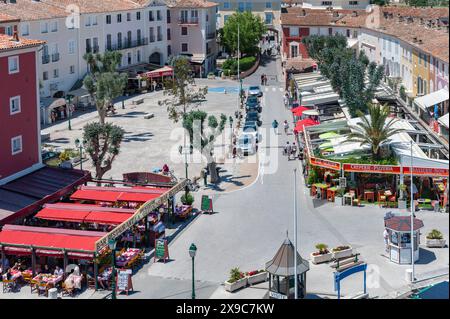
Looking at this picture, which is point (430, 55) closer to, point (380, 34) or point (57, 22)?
point (380, 34)

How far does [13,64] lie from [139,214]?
37.0 feet

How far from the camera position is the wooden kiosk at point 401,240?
31656 millimetres

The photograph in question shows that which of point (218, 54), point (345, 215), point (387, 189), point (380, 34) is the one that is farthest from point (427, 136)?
point (218, 54)

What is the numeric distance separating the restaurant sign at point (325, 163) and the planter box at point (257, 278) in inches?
526

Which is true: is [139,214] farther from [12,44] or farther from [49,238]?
[12,44]

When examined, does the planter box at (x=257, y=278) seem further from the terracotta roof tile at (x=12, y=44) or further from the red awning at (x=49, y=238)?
the terracotta roof tile at (x=12, y=44)

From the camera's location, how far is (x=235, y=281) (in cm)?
2927

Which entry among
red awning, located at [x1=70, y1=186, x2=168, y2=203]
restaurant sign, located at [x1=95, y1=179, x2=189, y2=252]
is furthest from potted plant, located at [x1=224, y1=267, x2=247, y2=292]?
red awning, located at [x1=70, y1=186, x2=168, y2=203]

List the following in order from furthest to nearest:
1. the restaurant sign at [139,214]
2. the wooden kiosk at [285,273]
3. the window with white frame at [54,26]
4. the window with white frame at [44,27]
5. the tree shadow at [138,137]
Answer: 1. the window with white frame at [54,26]
2. the window with white frame at [44,27]
3. the tree shadow at [138,137]
4. the restaurant sign at [139,214]
5. the wooden kiosk at [285,273]

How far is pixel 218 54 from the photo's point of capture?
112 meters

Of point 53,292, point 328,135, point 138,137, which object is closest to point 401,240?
point 53,292

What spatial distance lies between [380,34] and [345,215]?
121 ft

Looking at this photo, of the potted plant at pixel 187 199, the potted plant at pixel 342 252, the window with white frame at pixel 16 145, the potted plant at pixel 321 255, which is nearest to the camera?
the potted plant at pixel 321 255

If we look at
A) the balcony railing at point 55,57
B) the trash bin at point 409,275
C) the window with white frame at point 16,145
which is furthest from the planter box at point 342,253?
the balcony railing at point 55,57
